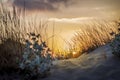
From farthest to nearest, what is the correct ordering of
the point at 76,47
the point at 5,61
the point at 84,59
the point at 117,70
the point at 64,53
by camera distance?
the point at 76,47 < the point at 64,53 < the point at 84,59 < the point at 5,61 < the point at 117,70

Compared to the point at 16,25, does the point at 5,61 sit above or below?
below

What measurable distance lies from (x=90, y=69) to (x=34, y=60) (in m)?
0.90

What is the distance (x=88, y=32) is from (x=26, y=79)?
370cm

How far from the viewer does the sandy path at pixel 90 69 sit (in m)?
5.00

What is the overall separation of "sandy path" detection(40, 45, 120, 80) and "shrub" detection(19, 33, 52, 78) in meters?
0.18

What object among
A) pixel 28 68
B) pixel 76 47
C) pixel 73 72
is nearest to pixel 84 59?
pixel 73 72

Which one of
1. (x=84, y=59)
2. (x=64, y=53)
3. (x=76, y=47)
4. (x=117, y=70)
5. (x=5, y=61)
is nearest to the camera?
(x=117, y=70)

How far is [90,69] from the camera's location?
5.28 metres

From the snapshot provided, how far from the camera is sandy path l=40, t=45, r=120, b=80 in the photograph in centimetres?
500

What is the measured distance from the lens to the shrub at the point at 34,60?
16.8ft

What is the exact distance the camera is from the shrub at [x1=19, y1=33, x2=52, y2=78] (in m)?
5.12

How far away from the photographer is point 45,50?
5.35 meters

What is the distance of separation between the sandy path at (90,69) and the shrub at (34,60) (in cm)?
18

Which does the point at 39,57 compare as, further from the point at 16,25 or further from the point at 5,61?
the point at 16,25
